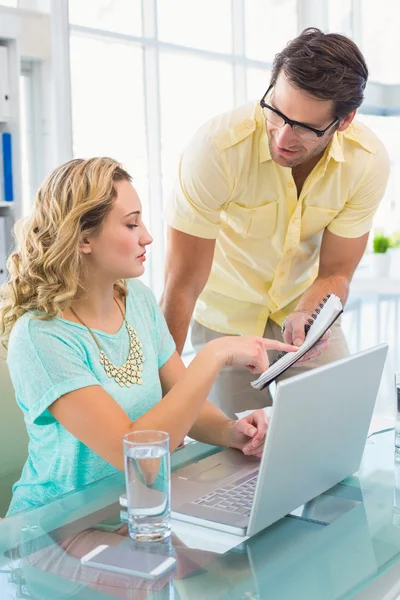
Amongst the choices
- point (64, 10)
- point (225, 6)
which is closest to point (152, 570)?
point (64, 10)

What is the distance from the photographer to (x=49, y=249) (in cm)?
159

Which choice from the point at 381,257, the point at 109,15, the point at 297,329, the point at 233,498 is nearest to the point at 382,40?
the point at 381,257

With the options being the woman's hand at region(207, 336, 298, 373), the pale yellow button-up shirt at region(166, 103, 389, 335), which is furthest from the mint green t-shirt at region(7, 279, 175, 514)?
the pale yellow button-up shirt at region(166, 103, 389, 335)

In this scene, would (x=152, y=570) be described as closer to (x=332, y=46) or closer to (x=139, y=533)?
(x=139, y=533)

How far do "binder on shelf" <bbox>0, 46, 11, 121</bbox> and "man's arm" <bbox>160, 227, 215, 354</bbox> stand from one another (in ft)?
5.87

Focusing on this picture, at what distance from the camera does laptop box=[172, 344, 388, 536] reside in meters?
1.08

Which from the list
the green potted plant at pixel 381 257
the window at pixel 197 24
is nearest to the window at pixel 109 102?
the window at pixel 197 24

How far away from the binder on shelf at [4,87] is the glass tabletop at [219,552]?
2.63 m

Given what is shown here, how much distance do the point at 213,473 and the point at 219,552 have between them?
32 cm

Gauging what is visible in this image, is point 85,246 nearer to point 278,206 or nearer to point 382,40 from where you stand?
point 278,206

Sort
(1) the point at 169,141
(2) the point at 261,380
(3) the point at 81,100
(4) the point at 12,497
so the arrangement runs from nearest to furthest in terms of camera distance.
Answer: (2) the point at 261,380
(4) the point at 12,497
(3) the point at 81,100
(1) the point at 169,141

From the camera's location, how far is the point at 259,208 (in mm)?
2184

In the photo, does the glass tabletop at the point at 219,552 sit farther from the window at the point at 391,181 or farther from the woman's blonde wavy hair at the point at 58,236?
the window at the point at 391,181

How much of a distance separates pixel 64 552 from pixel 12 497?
60 cm
